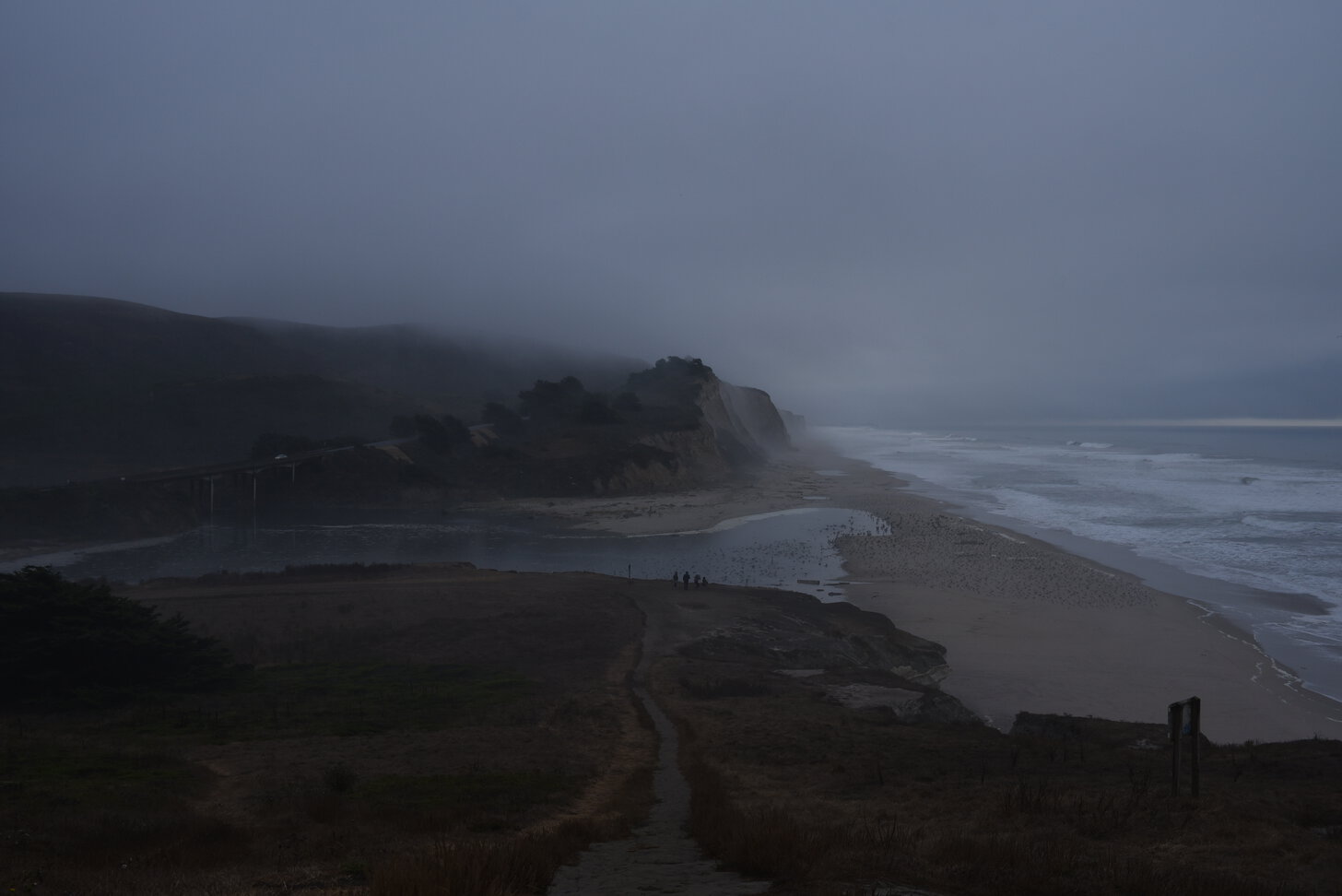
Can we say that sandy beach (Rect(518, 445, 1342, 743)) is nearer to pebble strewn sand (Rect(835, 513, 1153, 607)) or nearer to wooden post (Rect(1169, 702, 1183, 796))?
pebble strewn sand (Rect(835, 513, 1153, 607))

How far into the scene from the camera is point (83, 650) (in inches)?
625

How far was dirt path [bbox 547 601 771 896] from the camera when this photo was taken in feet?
20.4

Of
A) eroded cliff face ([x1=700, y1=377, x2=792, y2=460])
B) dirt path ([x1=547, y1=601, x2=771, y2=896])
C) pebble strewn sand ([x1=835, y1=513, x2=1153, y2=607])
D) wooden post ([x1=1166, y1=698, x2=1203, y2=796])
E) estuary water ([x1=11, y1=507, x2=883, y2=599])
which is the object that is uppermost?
eroded cliff face ([x1=700, y1=377, x2=792, y2=460])

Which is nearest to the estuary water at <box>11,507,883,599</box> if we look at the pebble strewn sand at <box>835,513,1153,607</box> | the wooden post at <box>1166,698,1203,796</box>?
the pebble strewn sand at <box>835,513,1153,607</box>

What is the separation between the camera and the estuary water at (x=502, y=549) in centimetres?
3378

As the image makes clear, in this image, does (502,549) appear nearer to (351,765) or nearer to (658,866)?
(351,765)

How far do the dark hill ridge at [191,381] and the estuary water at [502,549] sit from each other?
27331mm

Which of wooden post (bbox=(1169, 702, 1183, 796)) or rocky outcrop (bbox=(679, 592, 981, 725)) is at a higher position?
wooden post (bbox=(1169, 702, 1183, 796))

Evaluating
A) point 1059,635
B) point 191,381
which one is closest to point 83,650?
point 1059,635

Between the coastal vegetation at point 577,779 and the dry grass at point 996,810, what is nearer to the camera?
the dry grass at point 996,810

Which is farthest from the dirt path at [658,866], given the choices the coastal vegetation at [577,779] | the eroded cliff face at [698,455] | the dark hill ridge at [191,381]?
the dark hill ridge at [191,381]

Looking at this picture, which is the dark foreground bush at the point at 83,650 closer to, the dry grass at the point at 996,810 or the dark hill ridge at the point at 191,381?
the dry grass at the point at 996,810

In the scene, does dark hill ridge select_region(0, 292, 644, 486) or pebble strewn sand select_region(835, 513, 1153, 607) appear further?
dark hill ridge select_region(0, 292, 644, 486)

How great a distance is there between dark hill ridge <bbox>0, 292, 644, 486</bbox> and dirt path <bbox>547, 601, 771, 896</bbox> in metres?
66.2
